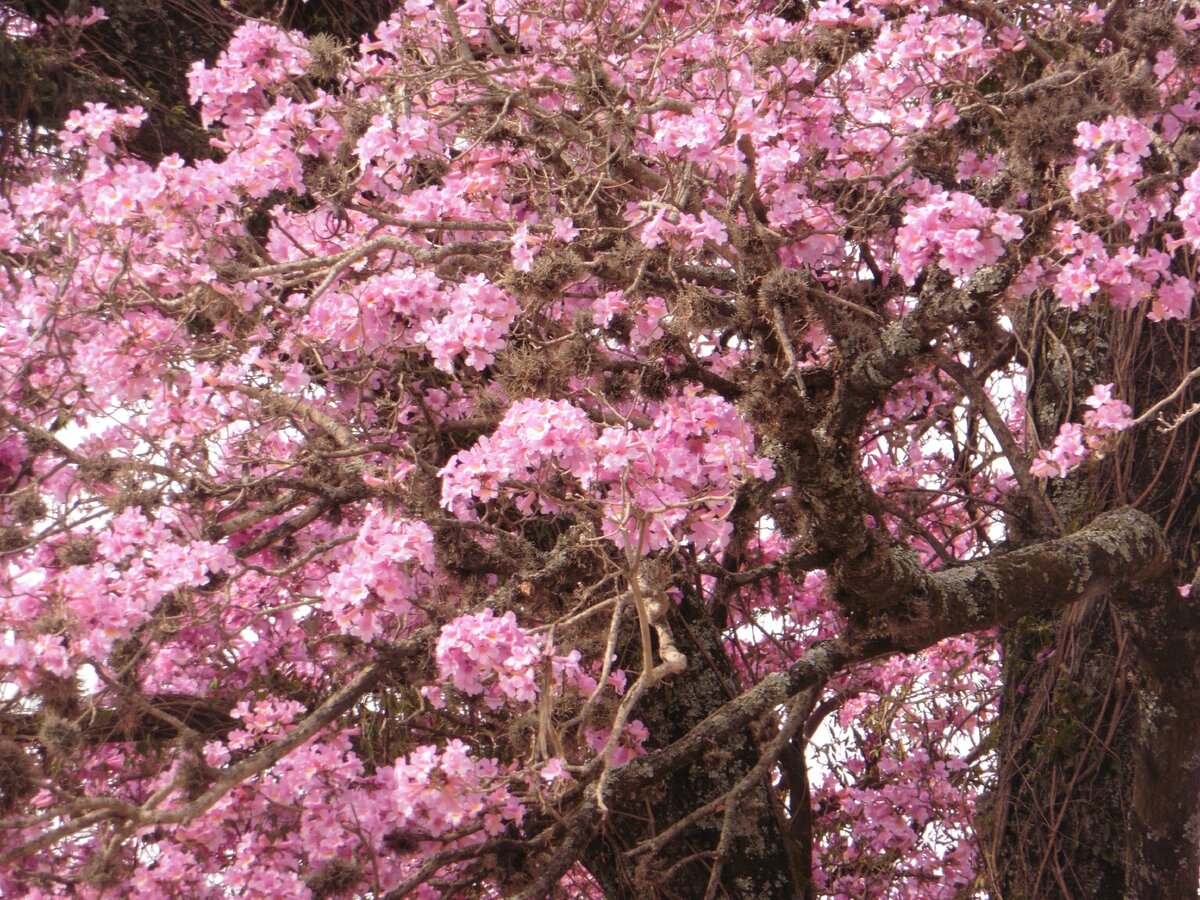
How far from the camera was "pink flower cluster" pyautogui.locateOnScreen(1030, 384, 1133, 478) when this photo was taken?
11.5 feet

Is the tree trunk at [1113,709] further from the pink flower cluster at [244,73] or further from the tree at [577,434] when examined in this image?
the pink flower cluster at [244,73]

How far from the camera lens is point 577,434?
9.25 feet

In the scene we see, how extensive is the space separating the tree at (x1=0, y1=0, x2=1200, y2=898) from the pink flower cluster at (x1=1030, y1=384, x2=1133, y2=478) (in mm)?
24

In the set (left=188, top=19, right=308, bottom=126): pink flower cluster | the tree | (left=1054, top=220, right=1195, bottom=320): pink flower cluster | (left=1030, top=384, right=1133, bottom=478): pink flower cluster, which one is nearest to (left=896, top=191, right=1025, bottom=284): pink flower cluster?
the tree

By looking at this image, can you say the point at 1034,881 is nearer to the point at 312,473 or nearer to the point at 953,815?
the point at 953,815

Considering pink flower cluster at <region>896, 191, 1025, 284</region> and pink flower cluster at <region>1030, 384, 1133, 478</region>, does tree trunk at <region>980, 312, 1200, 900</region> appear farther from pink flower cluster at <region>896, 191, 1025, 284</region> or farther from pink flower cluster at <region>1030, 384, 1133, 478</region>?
pink flower cluster at <region>896, 191, 1025, 284</region>

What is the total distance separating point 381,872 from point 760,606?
2172 millimetres

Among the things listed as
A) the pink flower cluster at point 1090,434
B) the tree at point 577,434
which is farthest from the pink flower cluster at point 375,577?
the pink flower cluster at point 1090,434

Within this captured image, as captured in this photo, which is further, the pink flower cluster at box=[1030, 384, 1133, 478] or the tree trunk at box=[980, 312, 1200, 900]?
the tree trunk at box=[980, 312, 1200, 900]

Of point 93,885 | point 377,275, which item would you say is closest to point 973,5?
point 377,275

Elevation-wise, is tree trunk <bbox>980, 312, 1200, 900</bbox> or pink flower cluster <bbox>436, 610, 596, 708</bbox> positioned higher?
tree trunk <bbox>980, 312, 1200, 900</bbox>

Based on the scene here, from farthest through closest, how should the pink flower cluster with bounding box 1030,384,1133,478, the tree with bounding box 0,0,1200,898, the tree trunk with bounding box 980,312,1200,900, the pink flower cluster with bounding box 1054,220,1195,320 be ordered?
the tree trunk with bounding box 980,312,1200,900 → the pink flower cluster with bounding box 1030,384,1133,478 → the pink flower cluster with bounding box 1054,220,1195,320 → the tree with bounding box 0,0,1200,898

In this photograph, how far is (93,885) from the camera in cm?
310

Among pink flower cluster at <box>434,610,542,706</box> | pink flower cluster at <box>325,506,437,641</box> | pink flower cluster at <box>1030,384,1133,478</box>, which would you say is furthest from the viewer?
pink flower cluster at <box>1030,384,1133,478</box>
